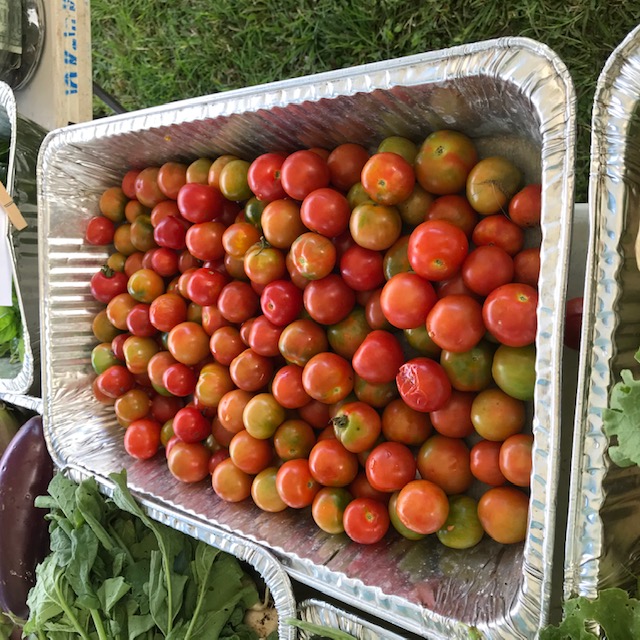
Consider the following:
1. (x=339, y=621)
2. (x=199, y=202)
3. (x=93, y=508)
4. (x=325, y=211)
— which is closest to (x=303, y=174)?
(x=325, y=211)

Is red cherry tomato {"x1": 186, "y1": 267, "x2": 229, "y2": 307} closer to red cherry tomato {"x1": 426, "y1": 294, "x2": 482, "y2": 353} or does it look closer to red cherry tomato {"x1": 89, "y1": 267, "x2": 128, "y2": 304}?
red cherry tomato {"x1": 89, "y1": 267, "x2": 128, "y2": 304}

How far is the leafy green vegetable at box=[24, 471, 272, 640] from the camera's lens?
1.56 m

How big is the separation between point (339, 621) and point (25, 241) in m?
1.70

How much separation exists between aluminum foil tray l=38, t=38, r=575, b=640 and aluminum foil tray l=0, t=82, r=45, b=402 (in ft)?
0.39

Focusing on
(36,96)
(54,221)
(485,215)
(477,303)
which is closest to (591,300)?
(477,303)

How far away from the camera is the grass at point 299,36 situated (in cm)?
176

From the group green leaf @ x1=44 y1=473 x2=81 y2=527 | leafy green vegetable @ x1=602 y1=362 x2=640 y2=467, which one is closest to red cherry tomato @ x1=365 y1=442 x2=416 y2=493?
leafy green vegetable @ x1=602 y1=362 x2=640 y2=467

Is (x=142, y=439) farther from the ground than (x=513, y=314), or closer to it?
closer to it

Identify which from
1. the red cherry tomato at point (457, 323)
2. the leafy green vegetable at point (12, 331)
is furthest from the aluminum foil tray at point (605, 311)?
the leafy green vegetable at point (12, 331)

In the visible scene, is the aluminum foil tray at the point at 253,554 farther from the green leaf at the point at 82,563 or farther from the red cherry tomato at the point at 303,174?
the red cherry tomato at the point at 303,174

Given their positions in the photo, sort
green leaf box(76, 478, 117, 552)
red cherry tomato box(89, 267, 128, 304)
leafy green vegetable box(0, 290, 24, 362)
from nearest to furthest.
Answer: green leaf box(76, 478, 117, 552) < red cherry tomato box(89, 267, 128, 304) < leafy green vegetable box(0, 290, 24, 362)

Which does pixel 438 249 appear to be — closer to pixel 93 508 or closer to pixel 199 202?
pixel 199 202

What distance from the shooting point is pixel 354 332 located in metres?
1.39

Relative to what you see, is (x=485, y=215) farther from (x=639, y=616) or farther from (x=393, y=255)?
(x=639, y=616)
